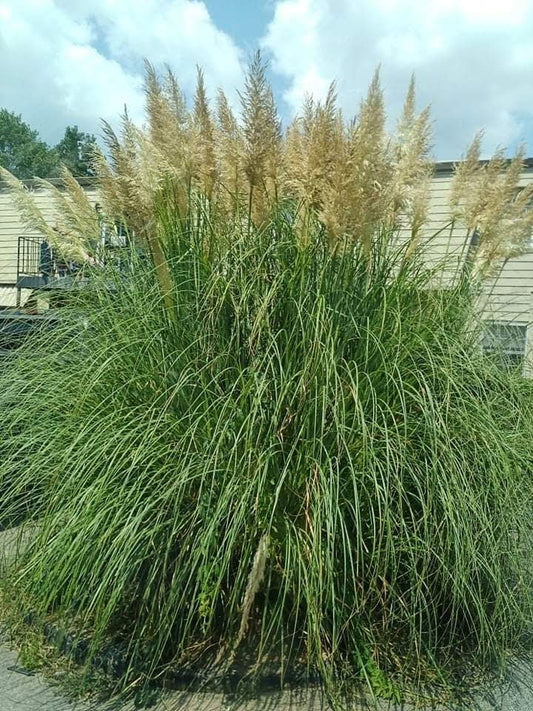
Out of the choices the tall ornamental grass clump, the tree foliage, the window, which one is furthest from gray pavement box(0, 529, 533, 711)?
the tree foliage

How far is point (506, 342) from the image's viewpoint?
350 cm

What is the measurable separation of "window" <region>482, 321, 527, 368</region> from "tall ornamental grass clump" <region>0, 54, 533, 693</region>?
4.9 inches

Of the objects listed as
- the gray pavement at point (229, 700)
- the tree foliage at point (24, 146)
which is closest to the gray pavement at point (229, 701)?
the gray pavement at point (229, 700)

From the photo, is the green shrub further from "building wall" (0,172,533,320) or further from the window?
"building wall" (0,172,533,320)

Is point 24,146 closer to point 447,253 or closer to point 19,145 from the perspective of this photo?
point 19,145

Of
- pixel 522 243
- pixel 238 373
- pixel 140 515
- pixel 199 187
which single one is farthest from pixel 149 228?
pixel 522 243

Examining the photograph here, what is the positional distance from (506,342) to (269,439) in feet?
5.03

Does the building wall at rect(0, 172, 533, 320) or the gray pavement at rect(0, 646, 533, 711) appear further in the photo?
the building wall at rect(0, 172, 533, 320)

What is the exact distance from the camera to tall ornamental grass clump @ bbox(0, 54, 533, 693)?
2.52 metres

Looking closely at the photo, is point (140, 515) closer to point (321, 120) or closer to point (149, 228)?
point (149, 228)

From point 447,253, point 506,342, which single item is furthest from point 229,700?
point 447,253

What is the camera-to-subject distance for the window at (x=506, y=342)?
132 inches

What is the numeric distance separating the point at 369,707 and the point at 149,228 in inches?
85.9

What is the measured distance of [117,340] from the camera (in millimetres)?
3055
